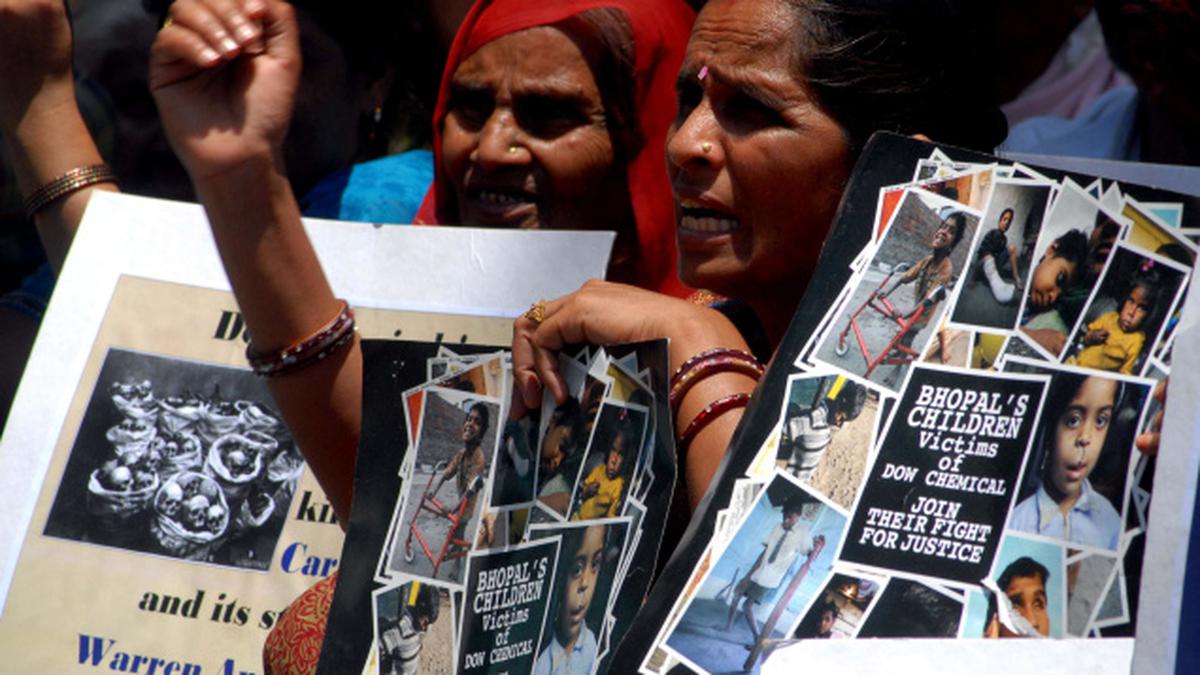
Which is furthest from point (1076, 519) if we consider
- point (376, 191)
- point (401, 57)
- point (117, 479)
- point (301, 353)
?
point (401, 57)

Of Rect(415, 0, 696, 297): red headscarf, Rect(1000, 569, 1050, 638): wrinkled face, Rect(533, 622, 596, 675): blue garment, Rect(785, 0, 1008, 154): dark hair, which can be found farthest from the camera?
Rect(415, 0, 696, 297): red headscarf

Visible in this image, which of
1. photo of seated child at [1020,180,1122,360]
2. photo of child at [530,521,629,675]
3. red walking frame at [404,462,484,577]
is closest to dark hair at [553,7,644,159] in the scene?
red walking frame at [404,462,484,577]

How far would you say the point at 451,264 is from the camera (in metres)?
1.61

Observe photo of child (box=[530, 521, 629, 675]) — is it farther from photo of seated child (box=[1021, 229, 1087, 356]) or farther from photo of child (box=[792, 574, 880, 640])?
photo of seated child (box=[1021, 229, 1087, 356])

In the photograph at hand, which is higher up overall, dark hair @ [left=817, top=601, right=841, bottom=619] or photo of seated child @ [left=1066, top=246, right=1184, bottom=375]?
photo of seated child @ [left=1066, top=246, right=1184, bottom=375]

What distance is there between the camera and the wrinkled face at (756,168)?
1.38 metres

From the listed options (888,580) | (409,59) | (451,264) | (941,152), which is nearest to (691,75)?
(451,264)

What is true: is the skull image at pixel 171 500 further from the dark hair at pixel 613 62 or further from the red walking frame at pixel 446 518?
the dark hair at pixel 613 62

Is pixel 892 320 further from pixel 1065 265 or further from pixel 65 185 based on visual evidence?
pixel 65 185

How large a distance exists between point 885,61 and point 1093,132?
1.54 m

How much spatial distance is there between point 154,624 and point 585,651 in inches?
29.4

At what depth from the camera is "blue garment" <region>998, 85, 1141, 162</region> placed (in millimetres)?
2654

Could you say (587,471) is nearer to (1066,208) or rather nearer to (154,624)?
(1066,208)

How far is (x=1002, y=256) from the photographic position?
975 mm
